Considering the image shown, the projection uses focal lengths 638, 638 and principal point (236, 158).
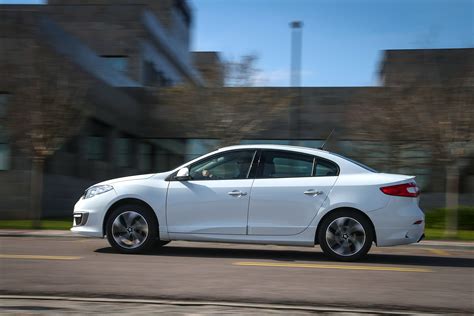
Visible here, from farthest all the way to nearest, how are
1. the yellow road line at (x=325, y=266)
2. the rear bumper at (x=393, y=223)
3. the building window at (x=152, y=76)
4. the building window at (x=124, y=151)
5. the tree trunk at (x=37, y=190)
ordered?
the building window at (x=152, y=76) < the building window at (x=124, y=151) < the tree trunk at (x=37, y=190) < the rear bumper at (x=393, y=223) < the yellow road line at (x=325, y=266)

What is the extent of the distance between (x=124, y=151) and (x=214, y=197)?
22602mm

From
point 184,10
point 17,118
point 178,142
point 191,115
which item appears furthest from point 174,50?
point 17,118

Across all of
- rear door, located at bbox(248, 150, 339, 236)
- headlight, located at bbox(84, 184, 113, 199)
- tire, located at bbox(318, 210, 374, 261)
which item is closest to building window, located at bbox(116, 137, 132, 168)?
headlight, located at bbox(84, 184, 113, 199)

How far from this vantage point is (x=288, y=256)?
9617 mm

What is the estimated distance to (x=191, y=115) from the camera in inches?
864

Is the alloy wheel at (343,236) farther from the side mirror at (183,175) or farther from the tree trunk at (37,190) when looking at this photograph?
the tree trunk at (37,190)

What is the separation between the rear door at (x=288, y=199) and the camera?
8805mm

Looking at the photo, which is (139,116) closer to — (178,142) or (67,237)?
(178,142)

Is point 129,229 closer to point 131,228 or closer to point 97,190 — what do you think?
point 131,228

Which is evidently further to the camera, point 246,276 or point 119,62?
point 119,62

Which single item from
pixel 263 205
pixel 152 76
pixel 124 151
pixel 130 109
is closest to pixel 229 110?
pixel 130 109

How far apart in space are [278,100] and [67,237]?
36.0 ft

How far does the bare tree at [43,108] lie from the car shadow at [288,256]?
21.9ft

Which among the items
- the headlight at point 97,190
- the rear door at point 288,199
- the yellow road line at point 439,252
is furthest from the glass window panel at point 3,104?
the yellow road line at point 439,252
